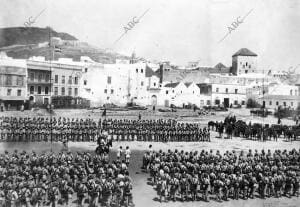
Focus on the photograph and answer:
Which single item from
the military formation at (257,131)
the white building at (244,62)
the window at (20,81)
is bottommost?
the military formation at (257,131)

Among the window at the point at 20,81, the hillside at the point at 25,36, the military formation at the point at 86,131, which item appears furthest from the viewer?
the hillside at the point at 25,36

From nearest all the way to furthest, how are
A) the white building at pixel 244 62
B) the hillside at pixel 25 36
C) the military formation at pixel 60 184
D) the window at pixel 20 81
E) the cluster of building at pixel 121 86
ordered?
1. the military formation at pixel 60 184
2. the window at pixel 20 81
3. the cluster of building at pixel 121 86
4. the white building at pixel 244 62
5. the hillside at pixel 25 36

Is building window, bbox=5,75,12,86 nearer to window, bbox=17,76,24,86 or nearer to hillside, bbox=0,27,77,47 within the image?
window, bbox=17,76,24,86

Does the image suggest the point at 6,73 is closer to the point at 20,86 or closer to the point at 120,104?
the point at 20,86

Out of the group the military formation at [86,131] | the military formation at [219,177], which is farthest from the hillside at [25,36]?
the military formation at [219,177]

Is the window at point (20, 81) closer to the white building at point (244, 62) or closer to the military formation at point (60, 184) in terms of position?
the military formation at point (60, 184)

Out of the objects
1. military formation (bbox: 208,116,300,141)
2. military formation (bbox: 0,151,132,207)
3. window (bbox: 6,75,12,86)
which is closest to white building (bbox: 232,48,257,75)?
window (bbox: 6,75,12,86)

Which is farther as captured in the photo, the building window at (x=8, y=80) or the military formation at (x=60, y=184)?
the building window at (x=8, y=80)
